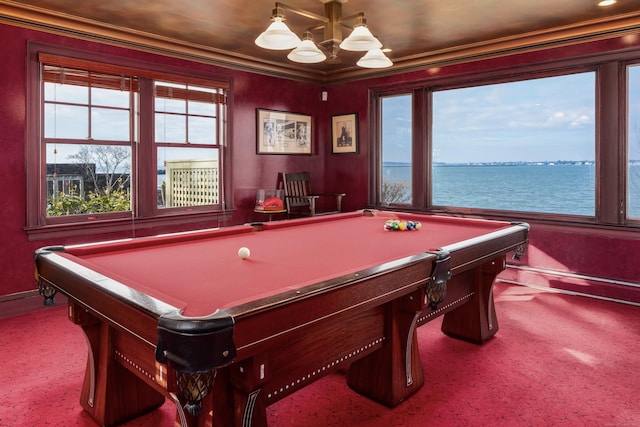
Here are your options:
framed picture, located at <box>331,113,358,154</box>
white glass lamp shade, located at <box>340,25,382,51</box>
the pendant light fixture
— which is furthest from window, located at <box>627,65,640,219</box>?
framed picture, located at <box>331,113,358,154</box>

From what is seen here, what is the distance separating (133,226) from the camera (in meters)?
4.43

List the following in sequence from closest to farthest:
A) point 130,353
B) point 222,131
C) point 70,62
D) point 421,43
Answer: point 130,353, point 70,62, point 421,43, point 222,131

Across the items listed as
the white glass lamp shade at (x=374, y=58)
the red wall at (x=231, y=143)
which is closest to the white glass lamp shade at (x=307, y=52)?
the white glass lamp shade at (x=374, y=58)

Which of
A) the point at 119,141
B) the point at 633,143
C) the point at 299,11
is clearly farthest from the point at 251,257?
the point at 633,143

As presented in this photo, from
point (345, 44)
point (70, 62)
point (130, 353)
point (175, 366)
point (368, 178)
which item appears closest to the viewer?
point (175, 366)

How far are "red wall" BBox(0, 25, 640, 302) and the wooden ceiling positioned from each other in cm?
12

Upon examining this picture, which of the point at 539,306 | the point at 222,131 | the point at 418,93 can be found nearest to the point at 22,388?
the point at 222,131

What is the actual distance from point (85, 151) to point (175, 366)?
142 inches

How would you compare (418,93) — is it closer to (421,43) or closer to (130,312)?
(421,43)

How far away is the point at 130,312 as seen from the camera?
55.5 inches

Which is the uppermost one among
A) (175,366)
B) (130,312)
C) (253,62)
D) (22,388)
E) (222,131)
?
(253,62)

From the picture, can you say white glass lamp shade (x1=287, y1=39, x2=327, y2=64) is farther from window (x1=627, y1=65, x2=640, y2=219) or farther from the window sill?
window (x1=627, y1=65, x2=640, y2=219)

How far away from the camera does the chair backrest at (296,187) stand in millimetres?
5734

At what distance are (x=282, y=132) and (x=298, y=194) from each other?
869 millimetres
